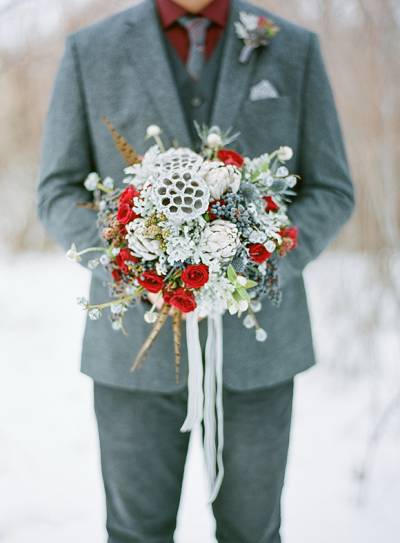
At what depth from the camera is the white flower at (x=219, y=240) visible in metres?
0.92

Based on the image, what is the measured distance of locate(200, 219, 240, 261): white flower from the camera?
0.92 metres

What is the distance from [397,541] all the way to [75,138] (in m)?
1.78

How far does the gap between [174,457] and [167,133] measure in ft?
2.67

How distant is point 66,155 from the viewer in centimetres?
127

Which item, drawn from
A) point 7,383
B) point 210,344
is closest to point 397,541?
point 210,344

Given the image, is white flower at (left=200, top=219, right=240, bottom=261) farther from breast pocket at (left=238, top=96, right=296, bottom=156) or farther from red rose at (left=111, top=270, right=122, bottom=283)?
breast pocket at (left=238, top=96, right=296, bottom=156)

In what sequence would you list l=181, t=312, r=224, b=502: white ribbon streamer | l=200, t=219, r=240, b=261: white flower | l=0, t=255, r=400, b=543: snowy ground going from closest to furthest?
l=200, t=219, r=240, b=261: white flower, l=181, t=312, r=224, b=502: white ribbon streamer, l=0, t=255, r=400, b=543: snowy ground

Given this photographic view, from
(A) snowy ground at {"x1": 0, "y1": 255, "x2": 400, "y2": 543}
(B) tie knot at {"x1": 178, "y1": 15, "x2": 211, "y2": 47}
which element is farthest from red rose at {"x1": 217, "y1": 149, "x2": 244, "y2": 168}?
(A) snowy ground at {"x1": 0, "y1": 255, "x2": 400, "y2": 543}

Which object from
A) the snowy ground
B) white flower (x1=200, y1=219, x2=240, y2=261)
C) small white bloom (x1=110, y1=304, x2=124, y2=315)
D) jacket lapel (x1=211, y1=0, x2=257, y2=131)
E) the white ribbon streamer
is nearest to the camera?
white flower (x1=200, y1=219, x2=240, y2=261)

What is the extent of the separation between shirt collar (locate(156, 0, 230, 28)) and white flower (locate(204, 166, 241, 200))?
52cm

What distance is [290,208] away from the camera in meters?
1.30

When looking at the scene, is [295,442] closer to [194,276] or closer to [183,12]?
[194,276]

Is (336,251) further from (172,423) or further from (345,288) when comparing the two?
(172,423)

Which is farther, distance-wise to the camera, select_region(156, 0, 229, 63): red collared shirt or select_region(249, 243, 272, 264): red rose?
select_region(156, 0, 229, 63): red collared shirt
